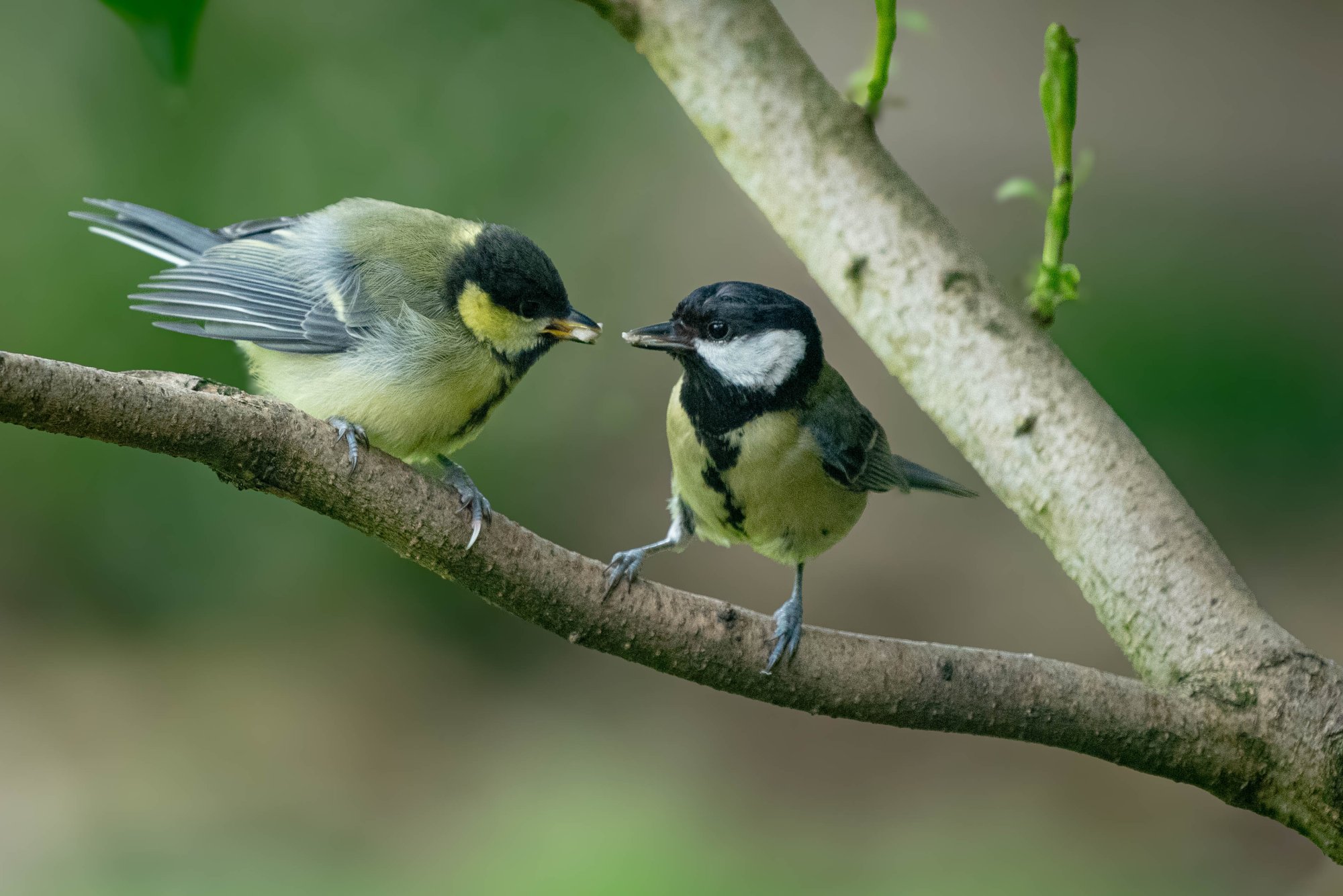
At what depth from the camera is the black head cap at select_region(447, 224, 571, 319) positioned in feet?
4.62

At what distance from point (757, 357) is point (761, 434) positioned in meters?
0.15

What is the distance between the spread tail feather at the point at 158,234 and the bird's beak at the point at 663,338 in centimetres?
62

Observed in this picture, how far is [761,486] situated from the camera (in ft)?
5.71

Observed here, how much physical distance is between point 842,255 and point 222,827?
2.40 m

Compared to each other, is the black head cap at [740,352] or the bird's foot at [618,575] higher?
the black head cap at [740,352]

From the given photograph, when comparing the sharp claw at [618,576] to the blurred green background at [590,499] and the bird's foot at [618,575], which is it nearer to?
the bird's foot at [618,575]

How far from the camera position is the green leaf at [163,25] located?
39.9 inches

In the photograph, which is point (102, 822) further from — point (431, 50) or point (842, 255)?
point (842, 255)

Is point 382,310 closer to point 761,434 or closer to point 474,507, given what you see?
point 474,507

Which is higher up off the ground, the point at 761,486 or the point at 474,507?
the point at 761,486

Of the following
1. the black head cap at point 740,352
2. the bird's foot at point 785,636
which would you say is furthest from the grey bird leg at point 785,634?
the black head cap at point 740,352

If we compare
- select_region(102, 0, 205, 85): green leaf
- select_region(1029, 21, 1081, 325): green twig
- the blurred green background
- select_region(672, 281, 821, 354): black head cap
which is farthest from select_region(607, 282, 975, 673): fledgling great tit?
the blurred green background

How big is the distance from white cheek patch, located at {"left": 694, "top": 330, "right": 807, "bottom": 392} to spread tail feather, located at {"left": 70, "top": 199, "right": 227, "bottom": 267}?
717 millimetres

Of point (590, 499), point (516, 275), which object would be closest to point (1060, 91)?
point (516, 275)
